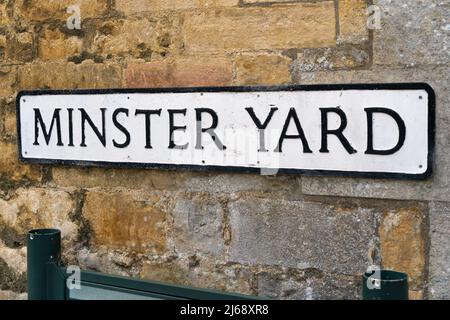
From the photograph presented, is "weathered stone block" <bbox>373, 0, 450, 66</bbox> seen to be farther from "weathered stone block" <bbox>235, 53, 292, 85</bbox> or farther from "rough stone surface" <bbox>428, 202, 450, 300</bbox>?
"rough stone surface" <bbox>428, 202, 450, 300</bbox>

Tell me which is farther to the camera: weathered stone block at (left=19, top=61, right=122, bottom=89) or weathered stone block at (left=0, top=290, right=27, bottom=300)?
weathered stone block at (left=0, top=290, right=27, bottom=300)

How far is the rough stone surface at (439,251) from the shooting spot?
2.07m

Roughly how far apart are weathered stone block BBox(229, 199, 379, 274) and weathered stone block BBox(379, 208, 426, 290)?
43 millimetres

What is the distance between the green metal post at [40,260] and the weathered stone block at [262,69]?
35.7 inches

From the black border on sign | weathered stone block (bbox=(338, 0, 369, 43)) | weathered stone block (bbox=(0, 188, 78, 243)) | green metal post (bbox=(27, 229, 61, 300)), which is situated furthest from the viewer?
weathered stone block (bbox=(0, 188, 78, 243))

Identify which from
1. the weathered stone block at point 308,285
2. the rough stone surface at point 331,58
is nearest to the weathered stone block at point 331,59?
the rough stone surface at point 331,58

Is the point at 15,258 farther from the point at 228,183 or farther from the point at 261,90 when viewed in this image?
the point at 261,90

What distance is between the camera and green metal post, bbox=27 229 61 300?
5.98ft

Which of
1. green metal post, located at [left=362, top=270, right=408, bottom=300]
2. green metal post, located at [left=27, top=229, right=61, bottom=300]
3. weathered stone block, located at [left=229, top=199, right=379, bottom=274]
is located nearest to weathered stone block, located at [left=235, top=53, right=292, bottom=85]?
→ weathered stone block, located at [left=229, top=199, right=379, bottom=274]

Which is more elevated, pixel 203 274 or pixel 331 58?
pixel 331 58

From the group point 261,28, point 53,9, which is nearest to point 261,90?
point 261,28

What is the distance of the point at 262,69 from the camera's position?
2.33 m

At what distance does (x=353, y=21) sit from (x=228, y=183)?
0.73 meters

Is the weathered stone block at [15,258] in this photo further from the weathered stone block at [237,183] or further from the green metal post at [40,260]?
the green metal post at [40,260]
